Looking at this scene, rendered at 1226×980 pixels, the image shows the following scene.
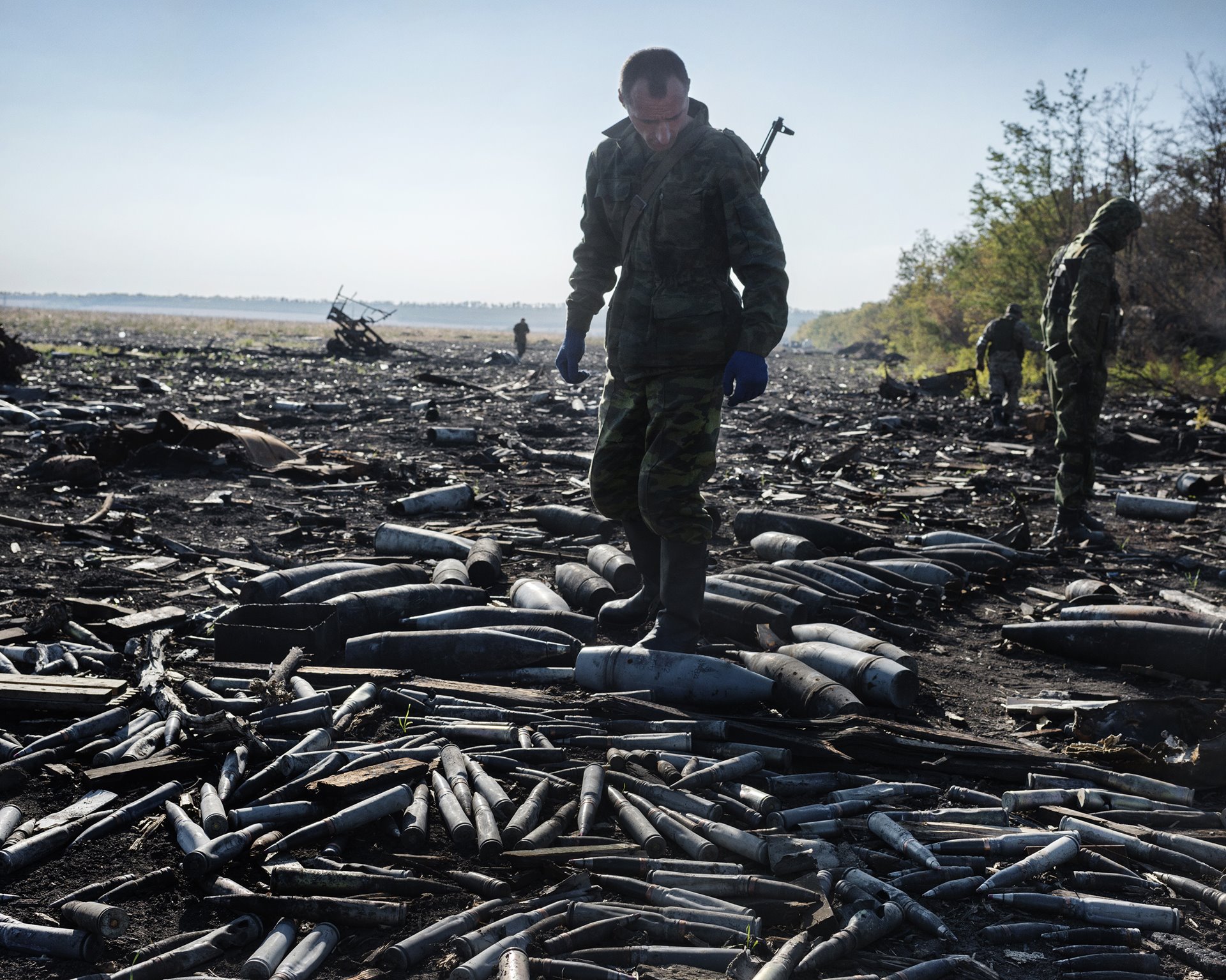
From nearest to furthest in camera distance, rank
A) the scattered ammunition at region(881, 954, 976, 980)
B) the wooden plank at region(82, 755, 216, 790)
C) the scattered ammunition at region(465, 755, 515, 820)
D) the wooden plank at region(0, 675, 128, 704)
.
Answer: the scattered ammunition at region(881, 954, 976, 980) < the scattered ammunition at region(465, 755, 515, 820) < the wooden plank at region(82, 755, 216, 790) < the wooden plank at region(0, 675, 128, 704)

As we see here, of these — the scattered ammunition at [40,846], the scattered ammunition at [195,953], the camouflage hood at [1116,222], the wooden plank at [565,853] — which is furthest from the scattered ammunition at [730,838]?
the camouflage hood at [1116,222]

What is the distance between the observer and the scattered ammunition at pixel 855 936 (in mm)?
2746

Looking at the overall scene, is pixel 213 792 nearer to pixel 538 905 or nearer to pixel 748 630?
pixel 538 905

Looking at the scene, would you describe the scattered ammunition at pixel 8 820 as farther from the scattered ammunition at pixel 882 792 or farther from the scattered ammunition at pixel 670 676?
the scattered ammunition at pixel 882 792

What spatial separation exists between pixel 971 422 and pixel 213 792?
21.1 metres

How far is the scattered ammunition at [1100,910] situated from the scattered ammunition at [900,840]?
0.26 meters

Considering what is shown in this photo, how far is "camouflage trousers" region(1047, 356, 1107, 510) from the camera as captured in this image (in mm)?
9656

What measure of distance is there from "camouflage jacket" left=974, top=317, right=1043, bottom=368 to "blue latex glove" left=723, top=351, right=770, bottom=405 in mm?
16951

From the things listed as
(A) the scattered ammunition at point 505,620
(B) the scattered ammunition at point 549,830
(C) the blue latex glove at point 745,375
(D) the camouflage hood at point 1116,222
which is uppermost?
(D) the camouflage hood at point 1116,222

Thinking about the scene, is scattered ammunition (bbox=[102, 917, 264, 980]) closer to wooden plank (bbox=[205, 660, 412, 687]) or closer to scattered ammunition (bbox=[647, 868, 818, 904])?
scattered ammunition (bbox=[647, 868, 818, 904])

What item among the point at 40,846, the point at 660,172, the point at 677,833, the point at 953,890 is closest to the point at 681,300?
the point at 660,172

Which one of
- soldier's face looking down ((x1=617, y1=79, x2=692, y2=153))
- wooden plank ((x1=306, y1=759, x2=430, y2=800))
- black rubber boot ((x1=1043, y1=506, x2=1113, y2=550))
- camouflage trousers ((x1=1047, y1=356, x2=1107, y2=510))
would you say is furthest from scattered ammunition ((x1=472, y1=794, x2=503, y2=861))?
camouflage trousers ((x1=1047, y1=356, x2=1107, y2=510))

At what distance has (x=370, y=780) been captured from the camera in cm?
381

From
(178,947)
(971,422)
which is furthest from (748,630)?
(971,422)
